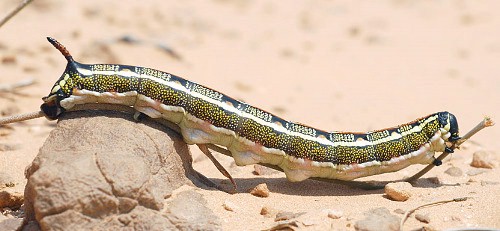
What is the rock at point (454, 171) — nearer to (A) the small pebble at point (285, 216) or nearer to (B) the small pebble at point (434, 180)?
(B) the small pebble at point (434, 180)

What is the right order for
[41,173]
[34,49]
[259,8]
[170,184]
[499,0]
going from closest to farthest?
1. [41,173]
2. [170,184]
3. [34,49]
4. [259,8]
5. [499,0]

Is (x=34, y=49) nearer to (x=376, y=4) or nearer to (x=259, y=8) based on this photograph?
(x=259, y=8)

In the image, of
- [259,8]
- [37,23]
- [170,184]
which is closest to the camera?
[170,184]

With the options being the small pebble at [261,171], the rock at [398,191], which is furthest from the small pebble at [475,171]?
the small pebble at [261,171]

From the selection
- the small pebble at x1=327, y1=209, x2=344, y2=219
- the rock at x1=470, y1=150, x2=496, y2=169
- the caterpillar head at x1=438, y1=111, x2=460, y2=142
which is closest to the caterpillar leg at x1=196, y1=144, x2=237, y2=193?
the small pebble at x1=327, y1=209, x2=344, y2=219

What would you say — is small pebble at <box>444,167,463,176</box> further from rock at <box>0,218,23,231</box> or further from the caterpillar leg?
rock at <box>0,218,23,231</box>

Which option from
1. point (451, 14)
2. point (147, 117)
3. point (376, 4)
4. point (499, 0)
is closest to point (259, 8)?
point (376, 4)

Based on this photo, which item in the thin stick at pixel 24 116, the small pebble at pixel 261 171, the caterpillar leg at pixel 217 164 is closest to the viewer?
the thin stick at pixel 24 116
